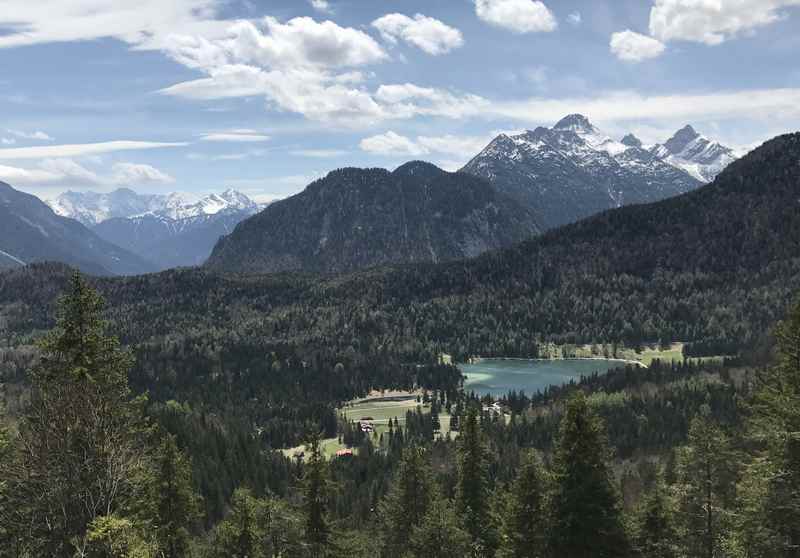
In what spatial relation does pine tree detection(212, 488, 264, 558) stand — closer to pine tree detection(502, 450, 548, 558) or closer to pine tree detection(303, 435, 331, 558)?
pine tree detection(303, 435, 331, 558)

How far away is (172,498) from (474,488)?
2705 cm

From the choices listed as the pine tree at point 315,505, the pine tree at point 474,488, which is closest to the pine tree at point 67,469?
the pine tree at point 315,505

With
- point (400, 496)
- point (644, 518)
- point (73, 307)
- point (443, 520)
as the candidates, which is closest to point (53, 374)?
point (73, 307)

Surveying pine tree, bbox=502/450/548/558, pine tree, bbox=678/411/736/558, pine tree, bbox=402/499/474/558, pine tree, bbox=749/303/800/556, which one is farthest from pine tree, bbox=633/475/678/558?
pine tree, bbox=749/303/800/556

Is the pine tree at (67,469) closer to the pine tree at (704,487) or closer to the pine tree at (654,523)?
the pine tree at (704,487)

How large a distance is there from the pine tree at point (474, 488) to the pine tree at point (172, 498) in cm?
2480

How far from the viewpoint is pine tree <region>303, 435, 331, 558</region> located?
53.3 metres

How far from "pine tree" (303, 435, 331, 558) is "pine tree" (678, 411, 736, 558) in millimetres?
26789

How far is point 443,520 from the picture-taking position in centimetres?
4894

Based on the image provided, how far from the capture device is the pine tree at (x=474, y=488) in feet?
186

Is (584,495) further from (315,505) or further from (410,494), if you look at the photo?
(410,494)

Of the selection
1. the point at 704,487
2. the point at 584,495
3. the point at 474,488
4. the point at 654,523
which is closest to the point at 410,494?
the point at 474,488

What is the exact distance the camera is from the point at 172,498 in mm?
59719

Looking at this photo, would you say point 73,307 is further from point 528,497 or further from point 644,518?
point 644,518
